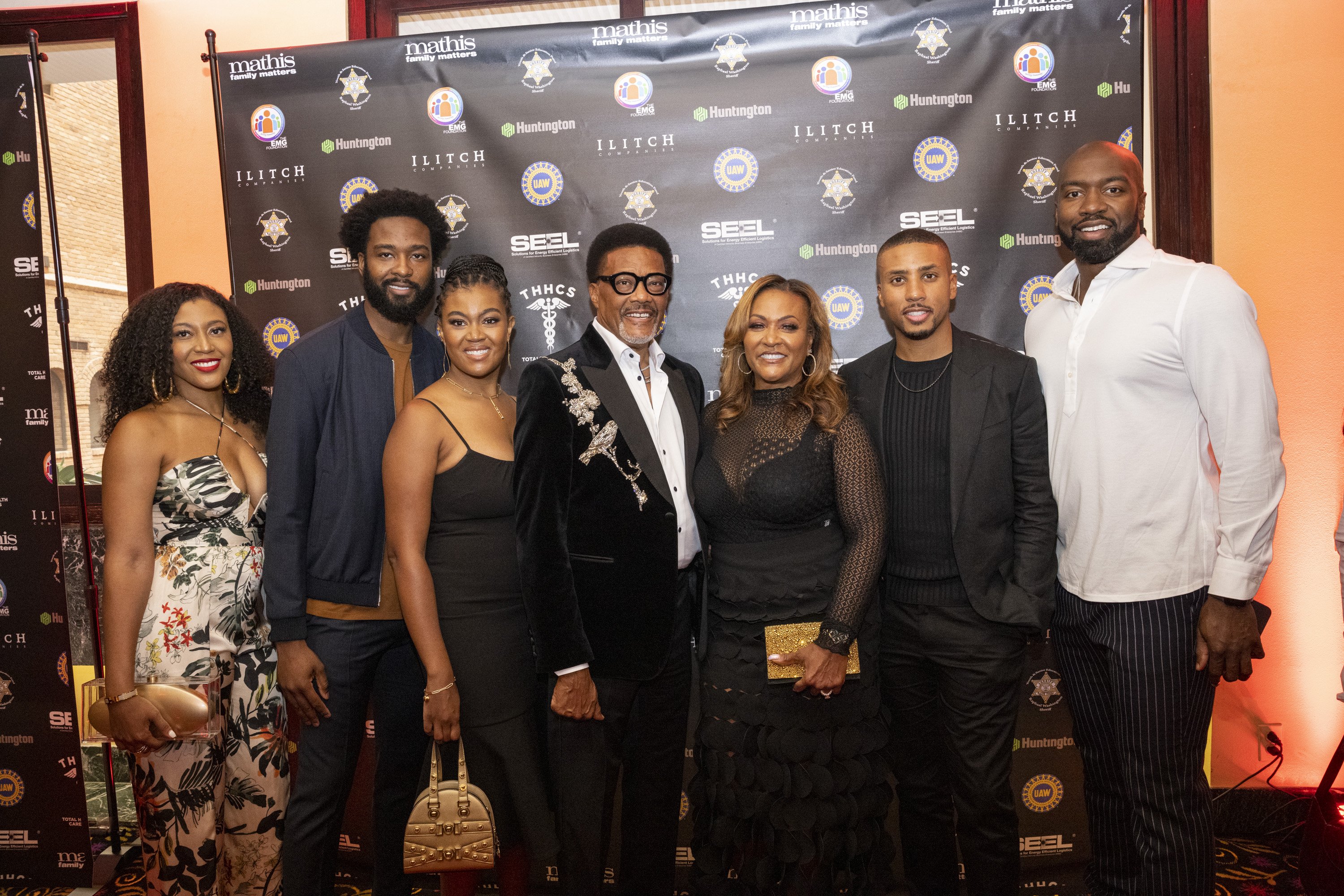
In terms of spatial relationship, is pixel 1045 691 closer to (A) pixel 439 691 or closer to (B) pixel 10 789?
(A) pixel 439 691

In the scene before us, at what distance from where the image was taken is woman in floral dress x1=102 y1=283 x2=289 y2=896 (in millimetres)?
1998

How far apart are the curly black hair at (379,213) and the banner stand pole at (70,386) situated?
4.19ft

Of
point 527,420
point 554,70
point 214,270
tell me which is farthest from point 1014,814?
point 214,270

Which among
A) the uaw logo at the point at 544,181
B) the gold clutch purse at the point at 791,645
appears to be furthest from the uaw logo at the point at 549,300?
the gold clutch purse at the point at 791,645

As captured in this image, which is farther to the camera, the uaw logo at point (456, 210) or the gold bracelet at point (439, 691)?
the uaw logo at point (456, 210)

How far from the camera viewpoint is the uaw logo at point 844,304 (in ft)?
9.76

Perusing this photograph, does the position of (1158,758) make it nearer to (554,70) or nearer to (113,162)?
(554,70)

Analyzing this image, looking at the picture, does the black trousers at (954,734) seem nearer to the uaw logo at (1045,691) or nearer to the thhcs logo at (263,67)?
the uaw logo at (1045,691)

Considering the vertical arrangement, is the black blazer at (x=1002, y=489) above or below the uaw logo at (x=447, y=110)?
below

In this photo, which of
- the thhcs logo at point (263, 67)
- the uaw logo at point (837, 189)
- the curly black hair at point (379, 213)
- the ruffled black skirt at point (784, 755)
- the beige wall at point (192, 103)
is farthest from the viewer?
the beige wall at point (192, 103)

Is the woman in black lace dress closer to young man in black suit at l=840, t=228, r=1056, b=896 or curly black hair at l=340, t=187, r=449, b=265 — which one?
young man in black suit at l=840, t=228, r=1056, b=896

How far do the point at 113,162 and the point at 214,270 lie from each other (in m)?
0.83

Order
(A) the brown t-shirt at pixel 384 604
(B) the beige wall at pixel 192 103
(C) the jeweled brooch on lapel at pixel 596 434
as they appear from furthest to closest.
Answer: (B) the beige wall at pixel 192 103
(A) the brown t-shirt at pixel 384 604
(C) the jeweled brooch on lapel at pixel 596 434

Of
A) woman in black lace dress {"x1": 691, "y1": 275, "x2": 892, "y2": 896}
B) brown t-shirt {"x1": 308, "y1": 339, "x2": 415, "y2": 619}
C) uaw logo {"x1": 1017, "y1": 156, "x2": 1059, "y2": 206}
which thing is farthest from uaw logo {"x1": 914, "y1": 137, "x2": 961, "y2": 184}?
brown t-shirt {"x1": 308, "y1": 339, "x2": 415, "y2": 619}
